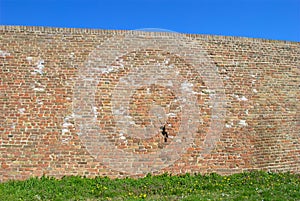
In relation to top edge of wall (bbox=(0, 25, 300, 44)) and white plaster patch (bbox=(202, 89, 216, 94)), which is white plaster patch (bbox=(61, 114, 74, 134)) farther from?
white plaster patch (bbox=(202, 89, 216, 94))

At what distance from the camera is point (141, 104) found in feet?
33.3

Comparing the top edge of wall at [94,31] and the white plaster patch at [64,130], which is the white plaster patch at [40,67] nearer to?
the top edge of wall at [94,31]

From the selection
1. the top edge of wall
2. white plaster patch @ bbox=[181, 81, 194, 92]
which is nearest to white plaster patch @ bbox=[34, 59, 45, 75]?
the top edge of wall

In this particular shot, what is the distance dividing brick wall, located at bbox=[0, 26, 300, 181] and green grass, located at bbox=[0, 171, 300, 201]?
19.4 inches

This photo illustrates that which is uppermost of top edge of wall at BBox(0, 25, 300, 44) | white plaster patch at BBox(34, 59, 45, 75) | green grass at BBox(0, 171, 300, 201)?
top edge of wall at BBox(0, 25, 300, 44)

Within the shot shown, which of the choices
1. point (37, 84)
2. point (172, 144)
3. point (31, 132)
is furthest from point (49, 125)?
point (172, 144)

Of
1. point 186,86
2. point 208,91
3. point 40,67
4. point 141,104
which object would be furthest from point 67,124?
point 208,91

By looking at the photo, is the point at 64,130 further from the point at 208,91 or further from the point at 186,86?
the point at 208,91

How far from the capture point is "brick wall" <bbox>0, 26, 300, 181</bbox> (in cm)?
930

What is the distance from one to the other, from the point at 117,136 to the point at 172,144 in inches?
66.4

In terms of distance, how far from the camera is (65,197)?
7.68 m

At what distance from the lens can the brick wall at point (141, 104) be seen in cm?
930

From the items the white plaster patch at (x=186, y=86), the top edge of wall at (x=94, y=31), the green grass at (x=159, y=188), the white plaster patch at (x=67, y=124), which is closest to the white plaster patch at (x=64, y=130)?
the white plaster patch at (x=67, y=124)

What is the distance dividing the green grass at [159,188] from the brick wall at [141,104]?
49 centimetres
